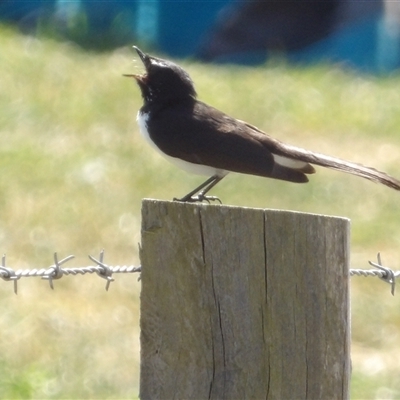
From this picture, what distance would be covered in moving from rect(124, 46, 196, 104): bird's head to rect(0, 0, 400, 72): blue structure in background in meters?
7.92

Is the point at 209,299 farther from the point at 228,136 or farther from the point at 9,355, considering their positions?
the point at 9,355

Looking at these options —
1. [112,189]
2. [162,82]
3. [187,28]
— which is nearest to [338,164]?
[162,82]

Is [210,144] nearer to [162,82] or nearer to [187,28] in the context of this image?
[162,82]

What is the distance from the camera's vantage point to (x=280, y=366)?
9.67 feet

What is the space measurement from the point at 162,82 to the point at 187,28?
8470 mm

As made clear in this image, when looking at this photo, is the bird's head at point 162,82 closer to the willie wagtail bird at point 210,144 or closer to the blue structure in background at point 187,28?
the willie wagtail bird at point 210,144

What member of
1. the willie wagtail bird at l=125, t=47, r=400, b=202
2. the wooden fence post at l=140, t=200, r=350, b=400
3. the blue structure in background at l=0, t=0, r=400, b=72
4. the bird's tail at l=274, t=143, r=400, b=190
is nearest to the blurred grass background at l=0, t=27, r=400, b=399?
the blue structure in background at l=0, t=0, r=400, b=72

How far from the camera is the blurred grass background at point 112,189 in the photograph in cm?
675

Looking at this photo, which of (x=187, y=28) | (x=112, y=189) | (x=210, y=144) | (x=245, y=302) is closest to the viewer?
(x=245, y=302)

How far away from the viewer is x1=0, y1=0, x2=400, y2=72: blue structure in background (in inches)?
526

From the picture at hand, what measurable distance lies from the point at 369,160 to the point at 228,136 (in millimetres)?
6515

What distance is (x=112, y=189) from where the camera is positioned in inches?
391

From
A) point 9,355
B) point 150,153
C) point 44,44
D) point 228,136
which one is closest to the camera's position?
point 228,136

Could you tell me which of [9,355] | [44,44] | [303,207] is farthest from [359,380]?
[44,44]
